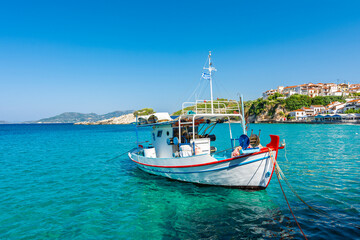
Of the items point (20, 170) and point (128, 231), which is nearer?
point (128, 231)

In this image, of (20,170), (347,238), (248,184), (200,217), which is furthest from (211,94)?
(20,170)

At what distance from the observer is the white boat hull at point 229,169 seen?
9250 millimetres

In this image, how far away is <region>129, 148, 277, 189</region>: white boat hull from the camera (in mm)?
9250

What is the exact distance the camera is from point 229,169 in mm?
9742

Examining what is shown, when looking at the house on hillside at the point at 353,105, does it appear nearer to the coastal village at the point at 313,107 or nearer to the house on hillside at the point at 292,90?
the coastal village at the point at 313,107

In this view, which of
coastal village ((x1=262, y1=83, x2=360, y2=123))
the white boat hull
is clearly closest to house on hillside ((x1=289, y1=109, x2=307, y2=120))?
coastal village ((x1=262, y1=83, x2=360, y2=123))

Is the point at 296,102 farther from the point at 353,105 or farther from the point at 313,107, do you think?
the point at 353,105

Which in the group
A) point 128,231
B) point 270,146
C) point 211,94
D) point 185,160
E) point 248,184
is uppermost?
point 211,94

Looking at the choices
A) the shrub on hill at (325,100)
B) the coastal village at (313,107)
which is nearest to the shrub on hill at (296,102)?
the coastal village at (313,107)

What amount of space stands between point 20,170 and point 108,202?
11.7 m

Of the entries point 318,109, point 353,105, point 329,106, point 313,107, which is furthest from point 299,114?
point 353,105

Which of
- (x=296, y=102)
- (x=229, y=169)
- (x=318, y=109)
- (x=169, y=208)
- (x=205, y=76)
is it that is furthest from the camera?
(x=296, y=102)

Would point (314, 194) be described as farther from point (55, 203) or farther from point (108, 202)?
point (55, 203)

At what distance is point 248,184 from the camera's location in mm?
9859
